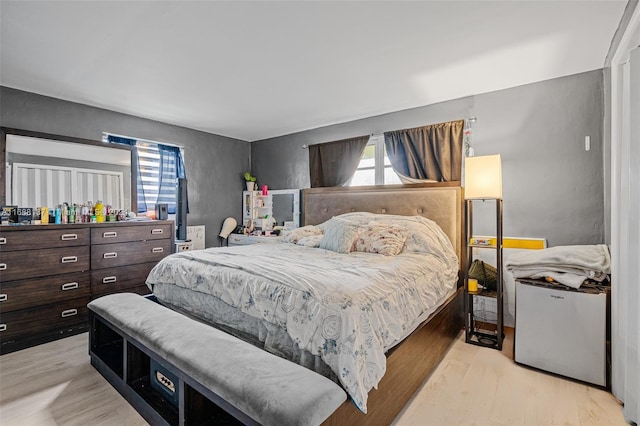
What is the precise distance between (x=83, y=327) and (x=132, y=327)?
169cm

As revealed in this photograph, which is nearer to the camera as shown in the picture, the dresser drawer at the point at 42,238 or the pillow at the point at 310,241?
the dresser drawer at the point at 42,238

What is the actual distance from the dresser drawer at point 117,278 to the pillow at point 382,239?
2.35 meters

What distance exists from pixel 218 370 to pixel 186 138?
380 centimetres

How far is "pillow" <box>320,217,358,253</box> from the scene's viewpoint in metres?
2.88

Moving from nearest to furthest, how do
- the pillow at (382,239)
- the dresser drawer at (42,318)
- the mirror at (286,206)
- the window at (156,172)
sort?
the dresser drawer at (42,318) → the pillow at (382,239) → the window at (156,172) → the mirror at (286,206)

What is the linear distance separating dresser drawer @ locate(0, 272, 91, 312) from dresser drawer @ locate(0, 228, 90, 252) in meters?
0.28

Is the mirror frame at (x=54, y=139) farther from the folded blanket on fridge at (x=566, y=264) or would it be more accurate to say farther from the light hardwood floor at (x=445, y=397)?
the folded blanket on fridge at (x=566, y=264)

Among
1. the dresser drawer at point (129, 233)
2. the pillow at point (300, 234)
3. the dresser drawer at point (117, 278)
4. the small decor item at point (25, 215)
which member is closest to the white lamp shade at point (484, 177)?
Answer: the pillow at point (300, 234)

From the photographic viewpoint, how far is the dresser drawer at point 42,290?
2596mm

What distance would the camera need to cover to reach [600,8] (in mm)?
1817

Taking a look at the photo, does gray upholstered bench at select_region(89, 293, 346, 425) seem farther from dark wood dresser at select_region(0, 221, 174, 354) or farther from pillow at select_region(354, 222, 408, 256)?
pillow at select_region(354, 222, 408, 256)

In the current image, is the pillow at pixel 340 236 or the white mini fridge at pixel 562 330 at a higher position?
the pillow at pixel 340 236

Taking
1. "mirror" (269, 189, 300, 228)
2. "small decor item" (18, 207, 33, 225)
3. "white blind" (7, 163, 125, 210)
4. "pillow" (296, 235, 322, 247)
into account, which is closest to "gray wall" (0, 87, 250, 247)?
"white blind" (7, 163, 125, 210)

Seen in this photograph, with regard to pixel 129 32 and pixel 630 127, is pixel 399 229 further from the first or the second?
pixel 129 32
